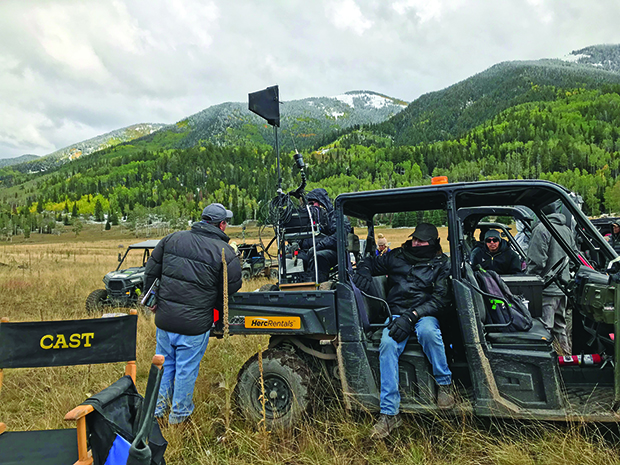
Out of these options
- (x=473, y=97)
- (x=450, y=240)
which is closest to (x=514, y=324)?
(x=450, y=240)

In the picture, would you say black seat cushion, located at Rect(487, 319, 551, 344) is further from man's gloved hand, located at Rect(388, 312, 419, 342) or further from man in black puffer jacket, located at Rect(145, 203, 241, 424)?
man in black puffer jacket, located at Rect(145, 203, 241, 424)

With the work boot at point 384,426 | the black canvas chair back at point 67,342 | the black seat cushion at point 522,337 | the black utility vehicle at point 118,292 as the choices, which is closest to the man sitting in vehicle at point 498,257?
the black seat cushion at point 522,337

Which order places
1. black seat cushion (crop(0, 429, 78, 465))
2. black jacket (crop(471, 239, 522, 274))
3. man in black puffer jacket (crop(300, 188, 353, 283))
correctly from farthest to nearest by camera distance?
black jacket (crop(471, 239, 522, 274)) → man in black puffer jacket (crop(300, 188, 353, 283)) → black seat cushion (crop(0, 429, 78, 465))

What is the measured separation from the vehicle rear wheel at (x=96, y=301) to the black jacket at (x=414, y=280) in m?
8.62

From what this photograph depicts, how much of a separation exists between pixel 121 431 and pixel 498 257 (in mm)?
5395

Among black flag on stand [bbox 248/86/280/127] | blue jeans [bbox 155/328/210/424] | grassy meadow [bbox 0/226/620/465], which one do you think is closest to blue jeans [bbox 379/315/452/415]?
grassy meadow [bbox 0/226/620/465]

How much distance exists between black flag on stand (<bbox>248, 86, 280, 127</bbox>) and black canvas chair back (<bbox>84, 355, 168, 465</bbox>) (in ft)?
10.7

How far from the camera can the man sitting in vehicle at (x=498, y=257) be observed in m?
5.74

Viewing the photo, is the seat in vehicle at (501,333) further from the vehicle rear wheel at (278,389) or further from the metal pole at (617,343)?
the vehicle rear wheel at (278,389)

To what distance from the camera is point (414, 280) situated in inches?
144

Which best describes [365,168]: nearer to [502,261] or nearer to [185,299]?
[502,261]

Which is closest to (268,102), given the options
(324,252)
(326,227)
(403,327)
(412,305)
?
(326,227)

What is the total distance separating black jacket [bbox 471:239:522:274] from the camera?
573cm

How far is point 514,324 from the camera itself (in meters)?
3.39
